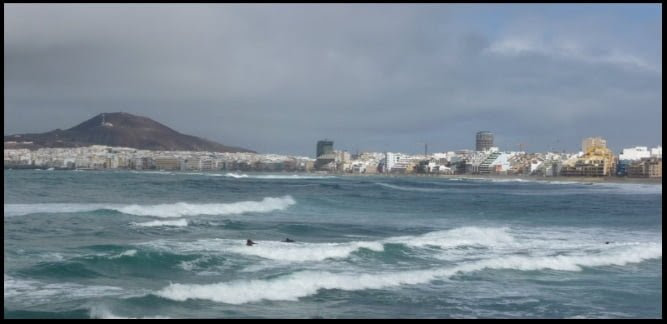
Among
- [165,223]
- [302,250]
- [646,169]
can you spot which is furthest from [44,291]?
[646,169]

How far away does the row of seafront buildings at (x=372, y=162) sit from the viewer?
92.3 meters

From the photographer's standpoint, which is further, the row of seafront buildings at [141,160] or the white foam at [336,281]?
the row of seafront buildings at [141,160]

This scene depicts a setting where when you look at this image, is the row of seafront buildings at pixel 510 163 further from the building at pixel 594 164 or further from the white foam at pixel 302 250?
the white foam at pixel 302 250

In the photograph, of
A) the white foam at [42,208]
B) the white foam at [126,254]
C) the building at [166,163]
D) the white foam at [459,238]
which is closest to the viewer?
the white foam at [126,254]

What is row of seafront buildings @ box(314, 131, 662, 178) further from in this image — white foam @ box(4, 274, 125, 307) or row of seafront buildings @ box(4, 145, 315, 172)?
white foam @ box(4, 274, 125, 307)

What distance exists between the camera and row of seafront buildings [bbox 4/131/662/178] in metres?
92.3

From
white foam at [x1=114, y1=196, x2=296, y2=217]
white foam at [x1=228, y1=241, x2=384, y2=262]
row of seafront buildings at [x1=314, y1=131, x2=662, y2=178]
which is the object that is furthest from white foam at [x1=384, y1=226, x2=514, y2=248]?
row of seafront buildings at [x1=314, y1=131, x2=662, y2=178]

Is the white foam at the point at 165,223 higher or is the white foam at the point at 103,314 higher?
the white foam at the point at 165,223

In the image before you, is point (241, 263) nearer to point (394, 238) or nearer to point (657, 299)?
point (394, 238)

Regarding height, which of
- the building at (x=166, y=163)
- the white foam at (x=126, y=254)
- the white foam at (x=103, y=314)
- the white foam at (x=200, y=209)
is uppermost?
the building at (x=166, y=163)

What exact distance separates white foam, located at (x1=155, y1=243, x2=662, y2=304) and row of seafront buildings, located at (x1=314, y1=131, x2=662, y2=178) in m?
66.6

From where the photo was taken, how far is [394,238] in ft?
62.1

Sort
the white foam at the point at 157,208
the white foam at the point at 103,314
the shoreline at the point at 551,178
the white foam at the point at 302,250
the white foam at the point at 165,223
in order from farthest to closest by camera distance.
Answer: the shoreline at the point at 551,178 → the white foam at the point at 157,208 → the white foam at the point at 165,223 → the white foam at the point at 302,250 → the white foam at the point at 103,314

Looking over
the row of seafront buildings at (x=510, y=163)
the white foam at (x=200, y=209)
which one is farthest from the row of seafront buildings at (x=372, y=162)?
the white foam at (x=200, y=209)
